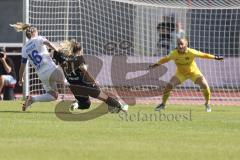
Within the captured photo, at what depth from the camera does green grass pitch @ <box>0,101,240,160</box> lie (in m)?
9.50

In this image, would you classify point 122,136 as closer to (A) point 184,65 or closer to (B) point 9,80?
(A) point 184,65

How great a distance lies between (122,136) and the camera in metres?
11.5

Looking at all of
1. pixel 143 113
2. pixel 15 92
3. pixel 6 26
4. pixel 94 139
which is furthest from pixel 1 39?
pixel 94 139

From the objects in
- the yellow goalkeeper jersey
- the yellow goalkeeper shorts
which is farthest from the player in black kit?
the yellow goalkeeper shorts

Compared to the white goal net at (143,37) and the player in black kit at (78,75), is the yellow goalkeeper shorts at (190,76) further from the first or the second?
the white goal net at (143,37)

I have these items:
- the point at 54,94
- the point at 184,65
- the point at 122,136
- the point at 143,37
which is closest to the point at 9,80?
the point at 54,94

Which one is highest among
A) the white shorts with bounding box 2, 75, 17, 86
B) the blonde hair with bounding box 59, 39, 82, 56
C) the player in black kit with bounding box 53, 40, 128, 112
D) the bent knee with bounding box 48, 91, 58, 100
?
the blonde hair with bounding box 59, 39, 82, 56

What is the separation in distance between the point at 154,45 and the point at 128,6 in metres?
1.47

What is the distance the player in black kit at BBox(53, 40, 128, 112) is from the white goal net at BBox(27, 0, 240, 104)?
458 cm

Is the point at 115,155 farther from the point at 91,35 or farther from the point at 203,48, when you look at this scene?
the point at 203,48

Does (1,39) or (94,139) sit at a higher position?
(94,139)

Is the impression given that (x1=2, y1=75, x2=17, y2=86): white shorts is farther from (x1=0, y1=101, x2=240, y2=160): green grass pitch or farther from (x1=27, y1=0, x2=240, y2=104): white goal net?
(x1=0, y1=101, x2=240, y2=160): green grass pitch

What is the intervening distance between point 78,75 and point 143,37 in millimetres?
8877

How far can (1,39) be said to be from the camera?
29.4 metres
